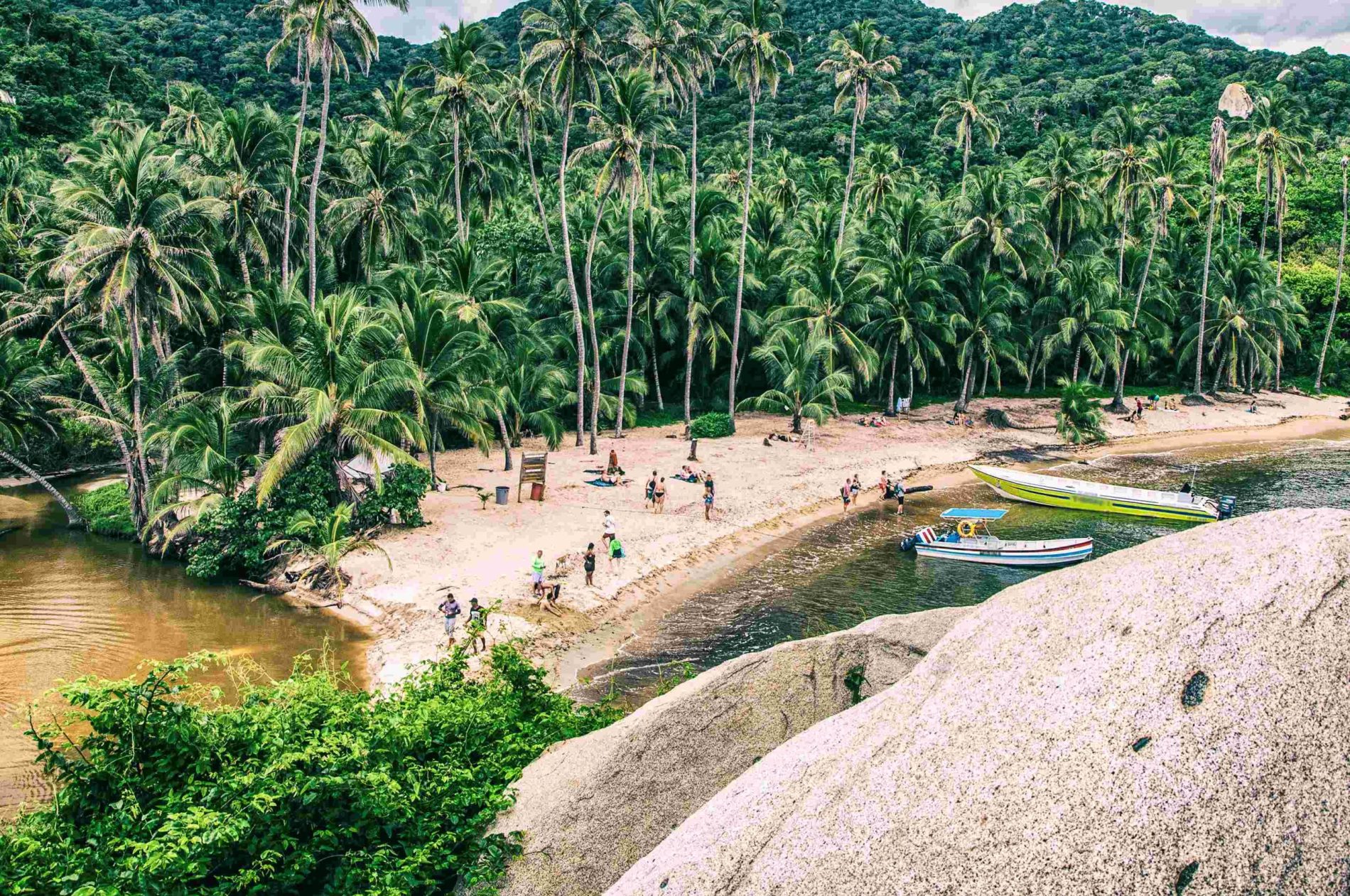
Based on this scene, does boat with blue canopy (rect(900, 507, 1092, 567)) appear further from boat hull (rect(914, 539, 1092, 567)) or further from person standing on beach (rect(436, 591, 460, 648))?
person standing on beach (rect(436, 591, 460, 648))

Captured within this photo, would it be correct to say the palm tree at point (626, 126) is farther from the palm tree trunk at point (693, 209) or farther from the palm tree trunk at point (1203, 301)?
the palm tree trunk at point (1203, 301)

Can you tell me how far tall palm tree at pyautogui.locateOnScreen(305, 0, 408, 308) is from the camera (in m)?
30.5

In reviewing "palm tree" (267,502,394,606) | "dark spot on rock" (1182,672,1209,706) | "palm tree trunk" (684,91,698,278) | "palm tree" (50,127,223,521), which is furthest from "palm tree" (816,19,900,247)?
"dark spot on rock" (1182,672,1209,706)

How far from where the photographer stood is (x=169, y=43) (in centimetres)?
9662

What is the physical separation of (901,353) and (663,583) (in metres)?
31.1

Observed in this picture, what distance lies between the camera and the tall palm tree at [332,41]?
30500 millimetres

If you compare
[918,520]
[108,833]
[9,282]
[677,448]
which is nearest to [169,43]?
[9,282]

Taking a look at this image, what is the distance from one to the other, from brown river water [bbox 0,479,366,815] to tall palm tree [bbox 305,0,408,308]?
34.7ft

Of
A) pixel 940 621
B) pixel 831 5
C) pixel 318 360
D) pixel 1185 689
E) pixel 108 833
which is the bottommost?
pixel 108 833

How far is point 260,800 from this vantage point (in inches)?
286

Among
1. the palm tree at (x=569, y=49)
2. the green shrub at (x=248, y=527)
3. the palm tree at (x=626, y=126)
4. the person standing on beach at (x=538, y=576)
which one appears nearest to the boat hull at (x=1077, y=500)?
the palm tree at (x=626, y=126)

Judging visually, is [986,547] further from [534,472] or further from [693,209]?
[693,209]

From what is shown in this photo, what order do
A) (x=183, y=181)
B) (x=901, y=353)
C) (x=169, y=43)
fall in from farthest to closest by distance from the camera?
1. (x=169, y=43)
2. (x=901, y=353)
3. (x=183, y=181)

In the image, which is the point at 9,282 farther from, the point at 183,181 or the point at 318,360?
the point at 318,360
